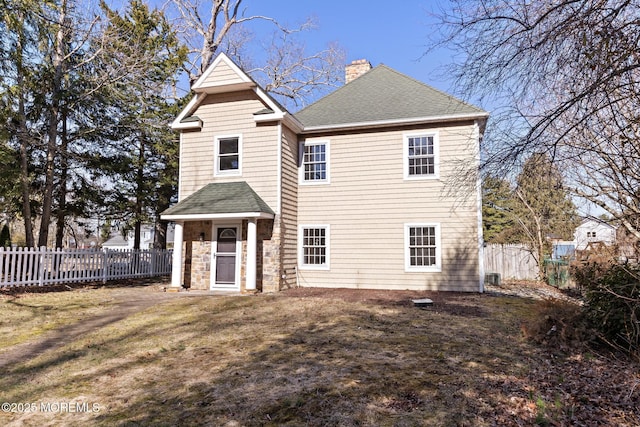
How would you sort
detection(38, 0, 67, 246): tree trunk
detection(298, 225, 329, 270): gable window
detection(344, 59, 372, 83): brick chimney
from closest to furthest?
detection(298, 225, 329, 270): gable window → detection(38, 0, 67, 246): tree trunk → detection(344, 59, 372, 83): brick chimney

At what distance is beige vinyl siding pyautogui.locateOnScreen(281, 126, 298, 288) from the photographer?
12188mm

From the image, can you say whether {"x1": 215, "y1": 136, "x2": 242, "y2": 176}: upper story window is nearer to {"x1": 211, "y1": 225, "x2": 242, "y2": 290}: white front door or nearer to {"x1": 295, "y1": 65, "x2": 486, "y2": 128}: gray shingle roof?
{"x1": 211, "y1": 225, "x2": 242, "y2": 290}: white front door

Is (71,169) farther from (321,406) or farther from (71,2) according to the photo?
(321,406)

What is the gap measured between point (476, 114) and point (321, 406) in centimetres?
1014

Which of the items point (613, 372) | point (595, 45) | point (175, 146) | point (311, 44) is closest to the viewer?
point (595, 45)

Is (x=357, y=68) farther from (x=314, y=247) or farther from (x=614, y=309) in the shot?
(x=614, y=309)

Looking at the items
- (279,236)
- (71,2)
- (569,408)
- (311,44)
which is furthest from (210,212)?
(311,44)

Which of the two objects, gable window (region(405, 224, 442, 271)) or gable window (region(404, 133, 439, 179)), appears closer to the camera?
gable window (region(405, 224, 442, 271))

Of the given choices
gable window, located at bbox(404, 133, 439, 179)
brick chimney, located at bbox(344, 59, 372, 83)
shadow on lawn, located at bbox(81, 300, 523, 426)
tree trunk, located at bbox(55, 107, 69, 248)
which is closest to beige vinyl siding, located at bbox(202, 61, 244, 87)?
gable window, located at bbox(404, 133, 439, 179)

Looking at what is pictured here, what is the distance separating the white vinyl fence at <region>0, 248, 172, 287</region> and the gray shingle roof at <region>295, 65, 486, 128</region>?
9.14m

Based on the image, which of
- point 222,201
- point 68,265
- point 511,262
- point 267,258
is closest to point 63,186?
point 68,265

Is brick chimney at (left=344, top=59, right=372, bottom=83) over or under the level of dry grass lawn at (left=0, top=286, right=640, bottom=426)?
over

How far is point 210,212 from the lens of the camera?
37.1 ft

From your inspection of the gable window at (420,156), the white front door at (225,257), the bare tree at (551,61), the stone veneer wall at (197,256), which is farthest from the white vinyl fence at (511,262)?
the bare tree at (551,61)
